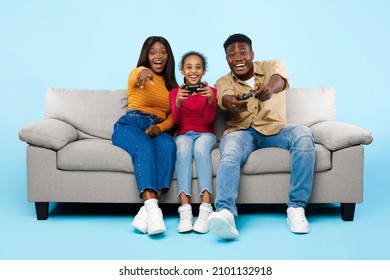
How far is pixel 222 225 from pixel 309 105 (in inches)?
59.2

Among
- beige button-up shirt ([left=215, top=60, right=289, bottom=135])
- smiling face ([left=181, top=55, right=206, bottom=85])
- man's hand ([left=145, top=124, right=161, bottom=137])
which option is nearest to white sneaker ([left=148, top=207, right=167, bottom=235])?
man's hand ([left=145, top=124, right=161, bottom=137])

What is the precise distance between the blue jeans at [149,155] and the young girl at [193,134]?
0.20 ft

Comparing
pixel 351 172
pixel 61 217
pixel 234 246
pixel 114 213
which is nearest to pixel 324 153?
pixel 351 172

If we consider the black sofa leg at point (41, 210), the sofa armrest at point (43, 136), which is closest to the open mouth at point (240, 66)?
the sofa armrest at point (43, 136)

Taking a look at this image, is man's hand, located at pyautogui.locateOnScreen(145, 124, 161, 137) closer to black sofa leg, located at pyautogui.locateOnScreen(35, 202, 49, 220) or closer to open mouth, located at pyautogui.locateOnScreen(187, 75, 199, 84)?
open mouth, located at pyautogui.locateOnScreen(187, 75, 199, 84)

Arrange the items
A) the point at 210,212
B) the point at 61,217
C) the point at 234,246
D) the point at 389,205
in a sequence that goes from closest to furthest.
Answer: the point at 234,246 < the point at 210,212 < the point at 61,217 < the point at 389,205

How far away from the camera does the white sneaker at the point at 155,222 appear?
10.8 ft

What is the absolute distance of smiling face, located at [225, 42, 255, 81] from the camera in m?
3.83

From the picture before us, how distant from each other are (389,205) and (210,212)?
4.21 feet

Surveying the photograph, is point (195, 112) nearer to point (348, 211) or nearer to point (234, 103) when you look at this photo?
point (234, 103)

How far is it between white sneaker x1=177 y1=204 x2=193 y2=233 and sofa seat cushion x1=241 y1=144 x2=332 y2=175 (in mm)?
404

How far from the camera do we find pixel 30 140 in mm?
3715

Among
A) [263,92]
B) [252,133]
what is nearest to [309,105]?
[252,133]

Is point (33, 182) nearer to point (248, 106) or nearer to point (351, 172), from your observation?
point (248, 106)
